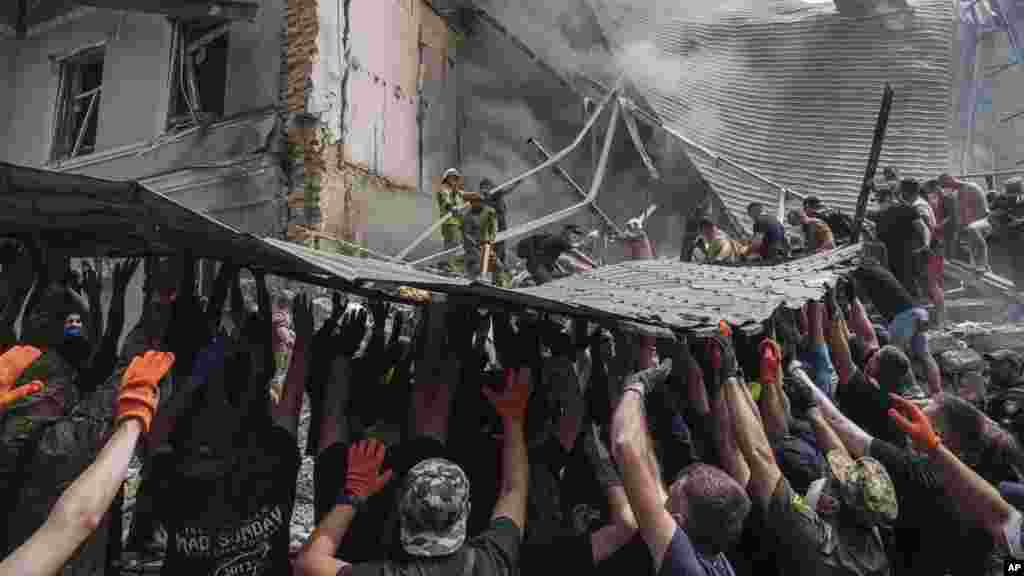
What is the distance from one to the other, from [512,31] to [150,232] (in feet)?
36.7

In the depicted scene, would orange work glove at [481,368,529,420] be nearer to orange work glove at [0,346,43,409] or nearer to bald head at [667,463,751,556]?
bald head at [667,463,751,556]

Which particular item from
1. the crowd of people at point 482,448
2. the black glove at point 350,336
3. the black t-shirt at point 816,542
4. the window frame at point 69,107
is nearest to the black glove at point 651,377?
the crowd of people at point 482,448

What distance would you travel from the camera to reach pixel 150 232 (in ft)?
8.63

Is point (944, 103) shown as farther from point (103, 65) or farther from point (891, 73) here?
point (103, 65)

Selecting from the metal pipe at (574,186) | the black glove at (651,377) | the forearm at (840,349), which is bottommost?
the black glove at (651,377)

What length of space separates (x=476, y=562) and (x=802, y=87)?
48.2 feet

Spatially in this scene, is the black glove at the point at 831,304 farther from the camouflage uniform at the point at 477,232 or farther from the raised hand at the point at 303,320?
the camouflage uniform at the point at 477,232

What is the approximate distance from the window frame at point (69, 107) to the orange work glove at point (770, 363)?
34.9 feet

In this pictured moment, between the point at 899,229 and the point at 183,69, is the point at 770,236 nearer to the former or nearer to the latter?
the point at 899,229

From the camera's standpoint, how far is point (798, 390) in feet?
10.4

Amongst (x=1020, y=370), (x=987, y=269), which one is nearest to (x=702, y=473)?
(x=1020, y=370)

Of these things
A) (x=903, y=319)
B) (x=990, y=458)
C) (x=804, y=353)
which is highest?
(x=903, y=319)

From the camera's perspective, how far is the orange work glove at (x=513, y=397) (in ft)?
9.04

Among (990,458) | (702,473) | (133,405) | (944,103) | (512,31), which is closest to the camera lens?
(133,405)
